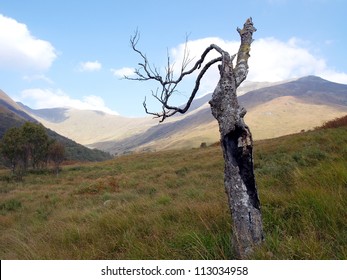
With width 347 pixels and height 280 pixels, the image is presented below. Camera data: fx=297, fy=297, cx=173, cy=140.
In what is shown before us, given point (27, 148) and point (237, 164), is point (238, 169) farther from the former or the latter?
point (27, 148)

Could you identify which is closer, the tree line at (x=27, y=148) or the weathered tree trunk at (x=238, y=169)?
the weathered tree trunk at (x=238, y=169)

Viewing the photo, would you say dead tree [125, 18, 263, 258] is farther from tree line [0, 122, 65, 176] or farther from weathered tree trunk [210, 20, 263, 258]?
tree line [0, 122, 65, 176]

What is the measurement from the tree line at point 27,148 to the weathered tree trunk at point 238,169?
4272 cm

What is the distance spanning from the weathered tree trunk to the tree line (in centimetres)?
4272

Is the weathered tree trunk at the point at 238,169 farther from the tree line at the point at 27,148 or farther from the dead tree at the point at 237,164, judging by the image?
the tree line at the point at 27,148

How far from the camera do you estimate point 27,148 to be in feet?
147

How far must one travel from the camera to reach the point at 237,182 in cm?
363

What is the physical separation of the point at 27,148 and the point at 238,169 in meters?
47.0

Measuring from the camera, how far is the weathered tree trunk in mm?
3523

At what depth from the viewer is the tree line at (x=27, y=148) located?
43.4 m

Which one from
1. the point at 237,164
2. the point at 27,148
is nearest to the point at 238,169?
the point at 237,164

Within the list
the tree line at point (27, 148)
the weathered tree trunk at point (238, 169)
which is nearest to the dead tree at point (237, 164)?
the weathered tree trunk at point (238, 169)

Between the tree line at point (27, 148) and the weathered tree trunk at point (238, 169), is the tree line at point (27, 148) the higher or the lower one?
the higher one

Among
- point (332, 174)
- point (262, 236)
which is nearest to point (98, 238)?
point (262, 236)
